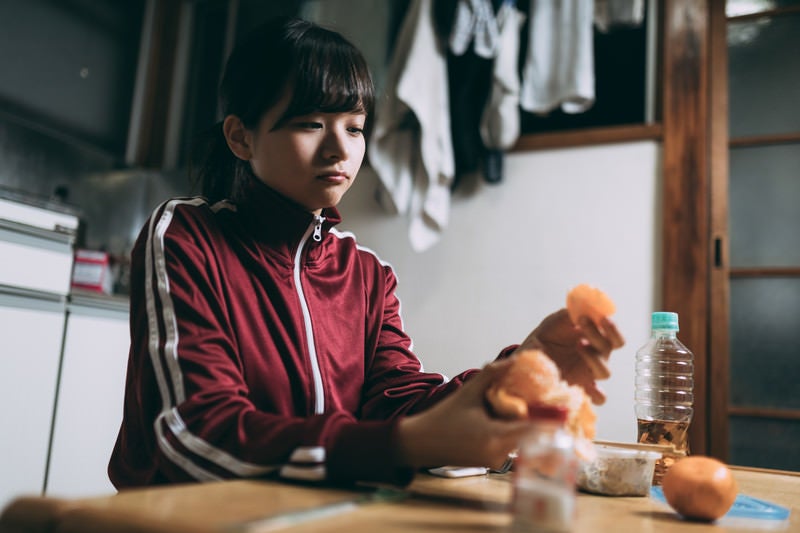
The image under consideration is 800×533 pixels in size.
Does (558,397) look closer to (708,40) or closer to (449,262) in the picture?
(449,262)

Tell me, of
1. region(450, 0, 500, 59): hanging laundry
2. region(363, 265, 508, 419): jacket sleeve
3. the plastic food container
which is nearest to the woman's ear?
region(363, 265, 508, 419): jacket sleeve

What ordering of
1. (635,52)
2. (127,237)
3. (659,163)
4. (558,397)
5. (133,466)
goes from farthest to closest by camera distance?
1. (127,237)
2. (635,52)
3. (659,163)
4. (133,466)
5. (558,397)

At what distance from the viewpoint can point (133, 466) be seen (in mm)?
856

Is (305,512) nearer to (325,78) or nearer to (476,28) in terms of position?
(325,78)

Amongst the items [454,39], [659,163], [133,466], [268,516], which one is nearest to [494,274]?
[659,163]

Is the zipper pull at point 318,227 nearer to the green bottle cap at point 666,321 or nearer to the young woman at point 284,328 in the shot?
the young woman at point 284,328

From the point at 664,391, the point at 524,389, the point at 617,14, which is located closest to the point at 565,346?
the point at 524,389

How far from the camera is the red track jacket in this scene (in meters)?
0.64

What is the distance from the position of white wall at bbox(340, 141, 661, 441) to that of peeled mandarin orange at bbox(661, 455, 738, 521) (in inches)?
59.1

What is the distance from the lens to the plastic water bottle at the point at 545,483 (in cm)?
46

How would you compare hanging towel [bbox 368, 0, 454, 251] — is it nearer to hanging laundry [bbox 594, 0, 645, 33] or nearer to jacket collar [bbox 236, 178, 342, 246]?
hanging laundry [bbox 594, 0, 645, 33]

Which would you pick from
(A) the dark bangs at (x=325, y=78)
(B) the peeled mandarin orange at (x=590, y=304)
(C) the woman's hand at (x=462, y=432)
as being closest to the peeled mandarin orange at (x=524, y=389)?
(C) the woman's hand at (x=462, y=432)

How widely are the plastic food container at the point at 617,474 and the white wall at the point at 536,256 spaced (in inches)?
55.1

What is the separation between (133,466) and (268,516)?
1.56 feet
